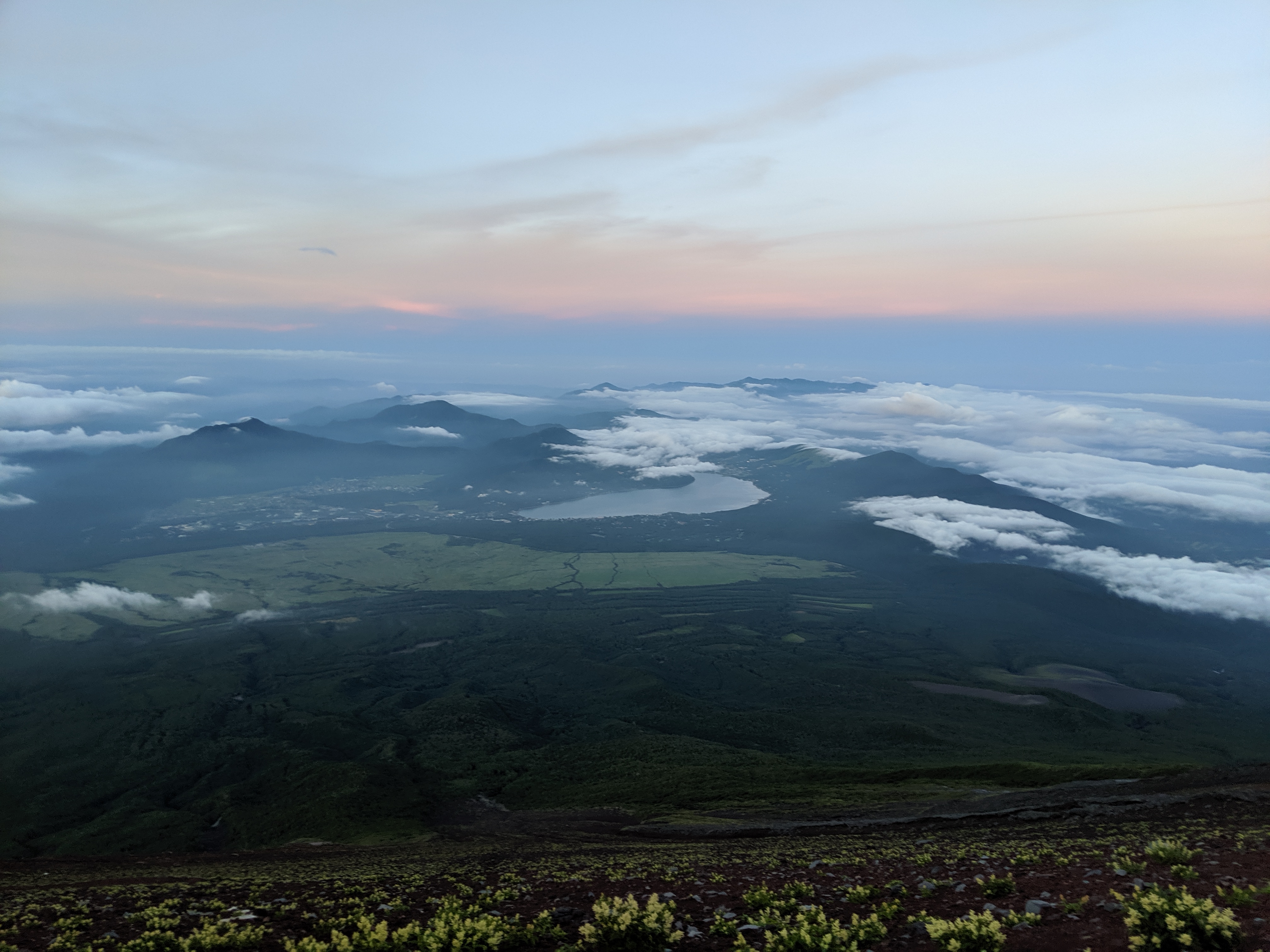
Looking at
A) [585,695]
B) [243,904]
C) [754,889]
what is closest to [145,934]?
[243,904]

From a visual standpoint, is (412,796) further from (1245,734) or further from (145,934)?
(1245,734)

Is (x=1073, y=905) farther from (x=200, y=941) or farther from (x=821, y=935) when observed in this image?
(x=200, y=941)

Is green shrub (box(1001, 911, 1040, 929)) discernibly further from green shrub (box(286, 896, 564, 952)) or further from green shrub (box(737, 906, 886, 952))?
green shrub (box(286, 896, 564, 952))

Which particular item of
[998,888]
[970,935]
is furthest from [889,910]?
[998,888]

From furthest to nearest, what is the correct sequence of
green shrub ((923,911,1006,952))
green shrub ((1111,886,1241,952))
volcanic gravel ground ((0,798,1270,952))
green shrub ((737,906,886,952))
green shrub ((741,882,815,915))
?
1. green shrub ((741,882,815,915))
2. volcanic gravel ground ((0,798,1270,952))
3. green shrub ((737,906,886,952))
4. green shrub ((923,911,1006,952))
5. green shrub ((1111,886,1241,952))

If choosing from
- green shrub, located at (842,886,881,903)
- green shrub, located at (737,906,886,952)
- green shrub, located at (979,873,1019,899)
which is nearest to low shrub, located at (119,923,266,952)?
green shrub, located at (737,906,886,952)

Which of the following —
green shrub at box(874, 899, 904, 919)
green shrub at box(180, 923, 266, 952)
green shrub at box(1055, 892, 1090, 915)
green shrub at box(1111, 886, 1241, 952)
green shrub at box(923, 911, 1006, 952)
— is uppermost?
green shrub at box(1111, 886, 1241, 952)
